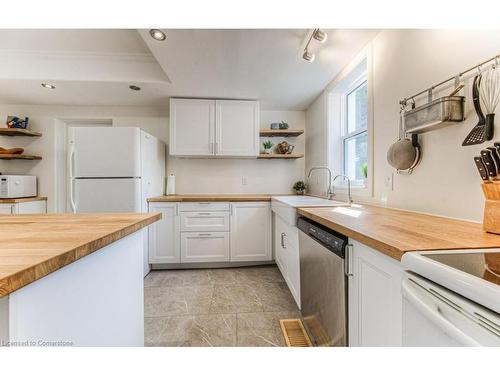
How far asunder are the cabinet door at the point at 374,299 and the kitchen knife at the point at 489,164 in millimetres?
559

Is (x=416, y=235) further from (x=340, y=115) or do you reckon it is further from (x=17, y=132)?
(x=17, y=132)

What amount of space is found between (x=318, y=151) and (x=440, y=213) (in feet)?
5.95

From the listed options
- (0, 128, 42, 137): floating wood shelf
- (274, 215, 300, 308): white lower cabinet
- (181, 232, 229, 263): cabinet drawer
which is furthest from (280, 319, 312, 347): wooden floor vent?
(0, 128, 42, 137): floating wood shelf

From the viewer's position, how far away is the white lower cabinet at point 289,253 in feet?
5.95

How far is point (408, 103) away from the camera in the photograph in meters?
1.45

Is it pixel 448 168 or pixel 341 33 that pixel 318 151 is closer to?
pixel 341 33

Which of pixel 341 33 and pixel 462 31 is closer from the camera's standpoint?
pixel 462 31

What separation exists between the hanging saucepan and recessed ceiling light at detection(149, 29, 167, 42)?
6.07 feet

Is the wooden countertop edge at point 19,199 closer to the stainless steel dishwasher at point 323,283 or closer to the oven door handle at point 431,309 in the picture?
the stainless steel dishwasher at point 323,283

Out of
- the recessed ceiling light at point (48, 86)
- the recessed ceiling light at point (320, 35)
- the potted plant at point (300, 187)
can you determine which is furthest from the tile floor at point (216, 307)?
the recessed ceiling light at point (48, 86)

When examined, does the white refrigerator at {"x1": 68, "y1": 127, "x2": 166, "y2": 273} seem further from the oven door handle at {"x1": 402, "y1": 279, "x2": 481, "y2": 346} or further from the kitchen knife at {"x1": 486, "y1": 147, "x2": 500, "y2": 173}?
the kitchen knife at {"x1": 486, "y1": 147, "x2": 500, "y2": 173}

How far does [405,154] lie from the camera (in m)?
1.39

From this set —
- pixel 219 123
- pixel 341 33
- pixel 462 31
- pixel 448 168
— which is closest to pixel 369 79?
pixel 341 33

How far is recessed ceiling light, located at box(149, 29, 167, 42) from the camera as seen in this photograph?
167 cm
